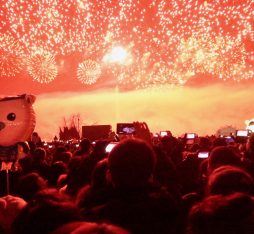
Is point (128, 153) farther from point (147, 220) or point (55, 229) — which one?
Answer: point (55, 229)

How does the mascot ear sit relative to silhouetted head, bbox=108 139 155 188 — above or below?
above

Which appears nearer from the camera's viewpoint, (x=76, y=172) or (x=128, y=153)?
(x=128, y=153)

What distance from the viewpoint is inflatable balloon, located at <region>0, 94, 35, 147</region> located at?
8148 millimetres

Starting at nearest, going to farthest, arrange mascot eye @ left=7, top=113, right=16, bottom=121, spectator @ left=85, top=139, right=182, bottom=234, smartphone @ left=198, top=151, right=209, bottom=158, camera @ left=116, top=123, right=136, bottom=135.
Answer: spectator @ left=85, top=139, right=182, bottom=234 < mascot eye @ left=7, top=113, right=16, bottom=121 < smartphone @ left=198, top=151, right=209, bottom=158 < camera @ left=116, top=123, right=136, bottom=135

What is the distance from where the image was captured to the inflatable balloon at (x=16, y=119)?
321 inches

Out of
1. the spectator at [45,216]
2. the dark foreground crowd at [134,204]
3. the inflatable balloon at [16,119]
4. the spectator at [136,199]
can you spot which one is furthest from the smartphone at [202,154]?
the spectator at [45,216]

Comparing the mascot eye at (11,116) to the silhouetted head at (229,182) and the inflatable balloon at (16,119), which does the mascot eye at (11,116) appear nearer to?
the inflatable balloon at (16,119)

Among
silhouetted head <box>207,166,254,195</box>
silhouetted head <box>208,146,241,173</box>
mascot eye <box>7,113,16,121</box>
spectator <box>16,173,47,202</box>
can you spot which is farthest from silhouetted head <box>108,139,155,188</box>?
mascot eye <box>7,113,16,121</box>

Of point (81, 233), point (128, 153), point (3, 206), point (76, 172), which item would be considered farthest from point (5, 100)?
point (81, 233)

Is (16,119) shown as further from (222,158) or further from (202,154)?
(222,158)

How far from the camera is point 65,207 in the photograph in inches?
93.6

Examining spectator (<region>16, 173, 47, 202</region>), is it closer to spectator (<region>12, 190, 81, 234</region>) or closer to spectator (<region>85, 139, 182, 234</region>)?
spectator (<region>85, 139, 182, 234</region>)

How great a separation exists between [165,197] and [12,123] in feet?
17.5

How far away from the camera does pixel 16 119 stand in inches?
329
